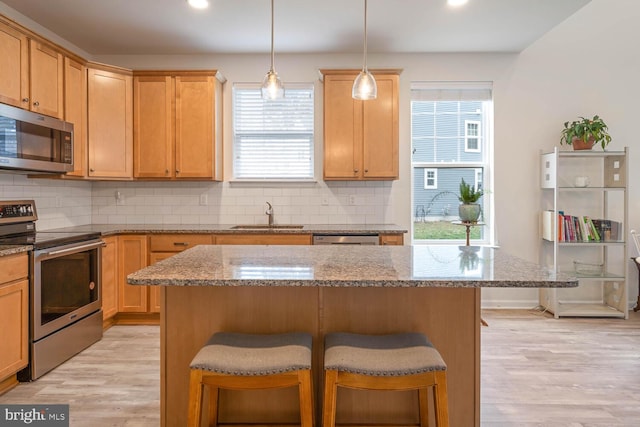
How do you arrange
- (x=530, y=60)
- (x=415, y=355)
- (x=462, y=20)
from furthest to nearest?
(x=530, y=60) < (x=462, y=20) < (x=415, y=355)

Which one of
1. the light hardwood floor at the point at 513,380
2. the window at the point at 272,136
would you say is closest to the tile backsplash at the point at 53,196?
the light hardwood floor at the point at 513,380

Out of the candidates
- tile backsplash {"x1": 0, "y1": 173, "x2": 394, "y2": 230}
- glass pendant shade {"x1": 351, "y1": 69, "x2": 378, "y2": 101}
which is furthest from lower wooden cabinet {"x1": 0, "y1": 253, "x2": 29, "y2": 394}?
glass pendant shade {"x1": 351, "y1": 69, "x2": 378, "y2": 101}

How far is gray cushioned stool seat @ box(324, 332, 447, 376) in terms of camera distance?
149 centimetres

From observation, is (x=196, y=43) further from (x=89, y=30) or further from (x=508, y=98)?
(x=508, y=98)

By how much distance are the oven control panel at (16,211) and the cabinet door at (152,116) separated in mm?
1185

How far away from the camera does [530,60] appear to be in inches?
175

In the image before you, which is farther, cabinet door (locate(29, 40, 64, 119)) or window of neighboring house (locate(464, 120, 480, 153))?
window of neighboring house (locate(464, 120, 480, 153))

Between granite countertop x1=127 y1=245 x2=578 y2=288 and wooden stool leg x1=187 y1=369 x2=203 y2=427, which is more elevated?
granite countertop x1=127 y1=245 x2=578 y2=288

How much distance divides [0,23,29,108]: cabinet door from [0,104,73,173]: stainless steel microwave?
12 cm

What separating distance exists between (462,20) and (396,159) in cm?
133

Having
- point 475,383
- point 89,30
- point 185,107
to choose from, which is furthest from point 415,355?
point 89,30

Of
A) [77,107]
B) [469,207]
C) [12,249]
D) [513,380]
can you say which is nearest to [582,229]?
[469,207]

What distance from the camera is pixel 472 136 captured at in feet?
15.1

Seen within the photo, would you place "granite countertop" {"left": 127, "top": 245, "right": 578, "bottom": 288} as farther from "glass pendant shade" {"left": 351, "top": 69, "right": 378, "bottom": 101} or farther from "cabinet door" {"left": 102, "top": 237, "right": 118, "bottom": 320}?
"cabinet door" {"left": 102, "top": 237, "right": 118, "bottom": 320}
